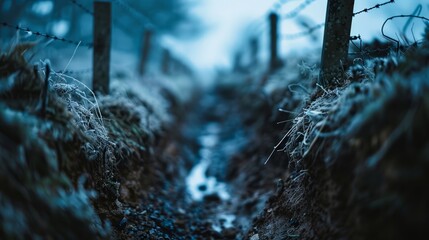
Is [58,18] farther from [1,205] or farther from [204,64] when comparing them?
[204,64]

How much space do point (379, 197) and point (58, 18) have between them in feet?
24.5

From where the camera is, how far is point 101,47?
3.94 m

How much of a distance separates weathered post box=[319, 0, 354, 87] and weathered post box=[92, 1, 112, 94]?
2602 mm

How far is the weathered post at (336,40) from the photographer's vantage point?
2766mm

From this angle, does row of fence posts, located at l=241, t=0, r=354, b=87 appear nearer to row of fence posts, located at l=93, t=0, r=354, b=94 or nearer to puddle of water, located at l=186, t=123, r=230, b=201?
row of fence posts, located at l=93, t=0, r=354, b=94

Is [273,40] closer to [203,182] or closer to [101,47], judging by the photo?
[203,182]

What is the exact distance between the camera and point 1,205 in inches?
56.9

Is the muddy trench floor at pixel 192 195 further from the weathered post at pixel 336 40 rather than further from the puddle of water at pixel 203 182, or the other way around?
the weathered post at pixel 336 40

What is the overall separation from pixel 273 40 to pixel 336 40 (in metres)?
4.67

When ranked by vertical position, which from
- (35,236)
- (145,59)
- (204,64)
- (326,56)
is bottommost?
(35,236)

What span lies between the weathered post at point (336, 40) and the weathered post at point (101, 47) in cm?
260

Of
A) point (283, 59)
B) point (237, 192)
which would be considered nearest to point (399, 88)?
point (237, 192)

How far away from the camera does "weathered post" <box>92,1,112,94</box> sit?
12.8 feet

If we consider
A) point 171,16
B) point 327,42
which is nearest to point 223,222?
point 327,42
